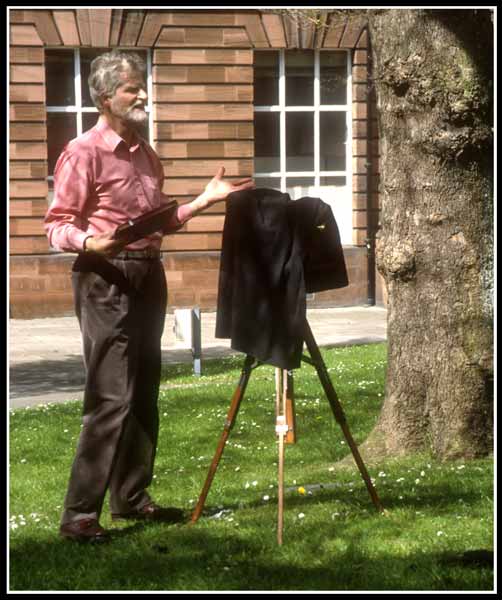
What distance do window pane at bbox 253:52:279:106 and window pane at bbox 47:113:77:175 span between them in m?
3.03

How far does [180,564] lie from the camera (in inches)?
229

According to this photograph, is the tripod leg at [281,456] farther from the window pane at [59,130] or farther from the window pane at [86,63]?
the window pane at [86,63]

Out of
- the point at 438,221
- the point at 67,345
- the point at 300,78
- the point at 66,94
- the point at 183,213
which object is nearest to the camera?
the point at 183,213

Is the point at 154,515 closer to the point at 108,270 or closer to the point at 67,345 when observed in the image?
the point at 108,270

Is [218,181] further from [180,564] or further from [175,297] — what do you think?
[175,297]

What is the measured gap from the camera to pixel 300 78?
70.8ft

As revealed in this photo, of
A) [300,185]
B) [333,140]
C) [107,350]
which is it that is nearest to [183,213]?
[107,350]

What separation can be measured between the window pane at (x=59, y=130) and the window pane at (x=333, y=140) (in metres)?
4.22

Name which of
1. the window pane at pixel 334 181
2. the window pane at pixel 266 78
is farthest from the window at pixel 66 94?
the window pane at pixel 334 181

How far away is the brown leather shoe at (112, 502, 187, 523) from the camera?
259 inches

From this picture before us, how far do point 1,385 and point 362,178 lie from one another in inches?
666

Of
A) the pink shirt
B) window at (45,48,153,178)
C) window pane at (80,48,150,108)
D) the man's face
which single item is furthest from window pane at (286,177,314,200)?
the man's face

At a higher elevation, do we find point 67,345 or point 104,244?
point 104,244

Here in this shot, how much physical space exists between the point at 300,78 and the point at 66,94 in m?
3.93
